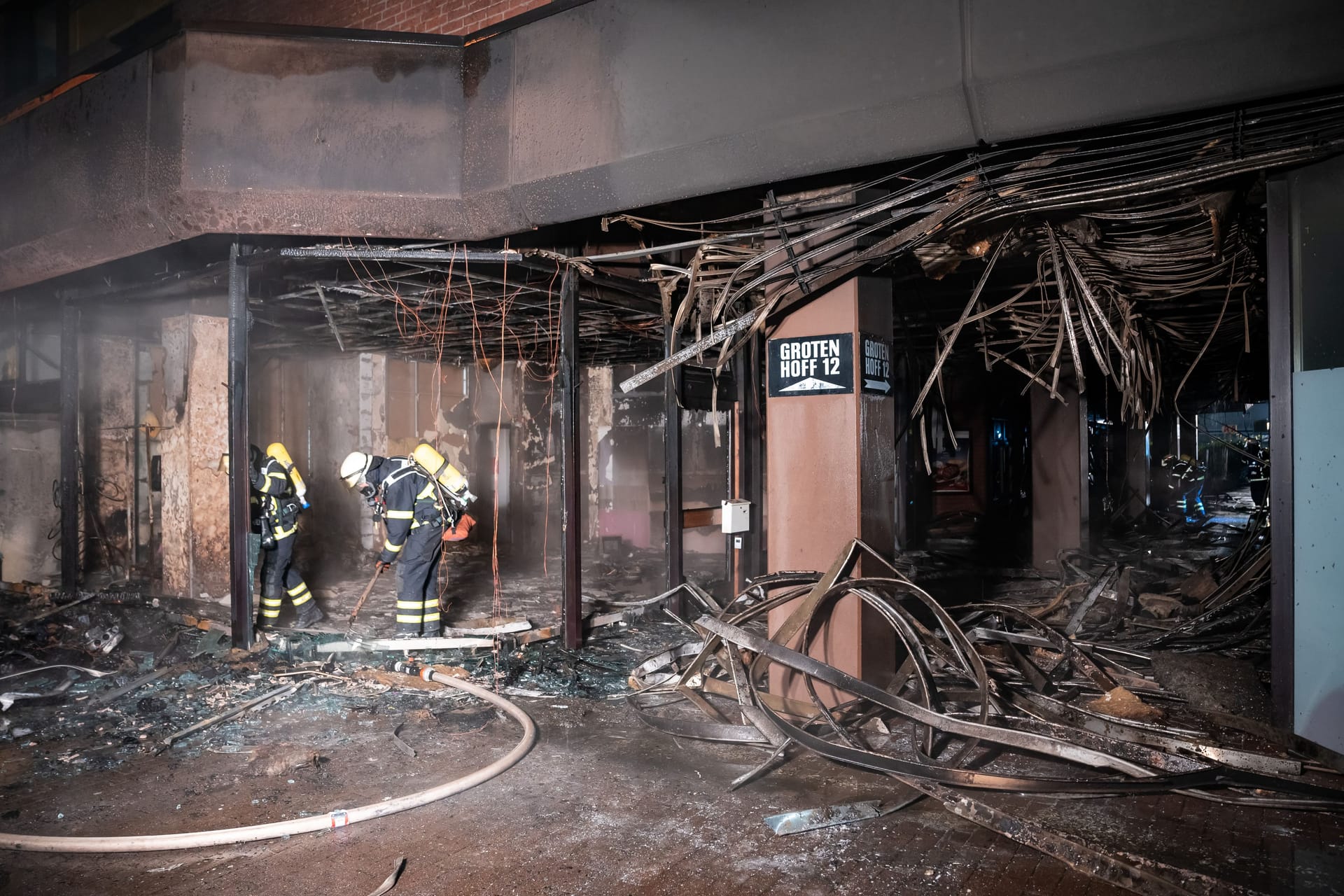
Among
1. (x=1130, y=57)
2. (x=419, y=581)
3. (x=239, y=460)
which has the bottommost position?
(x=419, y=581)

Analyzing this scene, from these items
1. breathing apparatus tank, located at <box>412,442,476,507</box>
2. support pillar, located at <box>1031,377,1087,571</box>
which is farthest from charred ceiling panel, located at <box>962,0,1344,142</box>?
support pillar, located at <box>1031,377,1087,571</box>

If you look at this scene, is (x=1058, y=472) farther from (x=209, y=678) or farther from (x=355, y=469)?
(x=209, y=678)

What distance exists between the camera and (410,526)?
7.50 metres

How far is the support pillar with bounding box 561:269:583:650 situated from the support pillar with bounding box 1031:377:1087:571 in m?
8.48

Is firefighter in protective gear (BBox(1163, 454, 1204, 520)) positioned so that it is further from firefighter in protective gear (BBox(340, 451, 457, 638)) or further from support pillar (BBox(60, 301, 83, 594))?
support pillar (BBox(60, 301, 83, 594))

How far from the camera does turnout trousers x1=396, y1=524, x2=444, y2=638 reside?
24.4 feet

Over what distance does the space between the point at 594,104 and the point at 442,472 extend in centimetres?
393

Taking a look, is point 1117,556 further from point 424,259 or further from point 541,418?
point 424,259

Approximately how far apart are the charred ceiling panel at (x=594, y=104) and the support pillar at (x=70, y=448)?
2.46 metres

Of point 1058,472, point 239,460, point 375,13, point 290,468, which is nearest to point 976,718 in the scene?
point 239,460

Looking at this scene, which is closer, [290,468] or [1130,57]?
[1130,57]

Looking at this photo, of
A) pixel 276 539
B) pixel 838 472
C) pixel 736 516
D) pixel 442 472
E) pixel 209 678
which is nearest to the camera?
pixel 838 472

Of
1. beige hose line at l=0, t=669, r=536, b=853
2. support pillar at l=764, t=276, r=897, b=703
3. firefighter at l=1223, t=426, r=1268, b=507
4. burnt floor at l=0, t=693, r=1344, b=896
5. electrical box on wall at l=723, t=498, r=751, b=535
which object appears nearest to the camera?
burnt floor at l=0, t=693, r=1344, b=896

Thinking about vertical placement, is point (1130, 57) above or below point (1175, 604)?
above
